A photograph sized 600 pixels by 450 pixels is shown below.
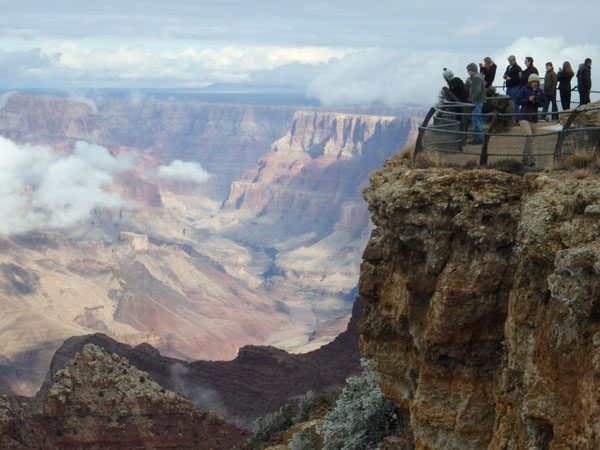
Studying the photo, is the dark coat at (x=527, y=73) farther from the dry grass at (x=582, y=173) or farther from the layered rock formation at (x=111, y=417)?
the layered rock formation at (x=111, y=417)

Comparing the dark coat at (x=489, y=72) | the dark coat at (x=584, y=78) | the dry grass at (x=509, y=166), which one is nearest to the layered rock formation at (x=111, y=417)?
the dark coat at (x=489, y=72)

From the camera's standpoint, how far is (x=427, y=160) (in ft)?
38.3

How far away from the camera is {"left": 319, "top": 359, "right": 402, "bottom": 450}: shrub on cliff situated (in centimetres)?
1425

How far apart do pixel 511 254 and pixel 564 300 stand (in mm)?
2054

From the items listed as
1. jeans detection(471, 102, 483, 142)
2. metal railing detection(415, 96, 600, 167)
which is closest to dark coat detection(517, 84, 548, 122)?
metal railing detection(415, 96, 600, 167)

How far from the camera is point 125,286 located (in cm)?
16738

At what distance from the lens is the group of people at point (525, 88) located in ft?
41.8

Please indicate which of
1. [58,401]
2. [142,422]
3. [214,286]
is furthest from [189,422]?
[214,286]

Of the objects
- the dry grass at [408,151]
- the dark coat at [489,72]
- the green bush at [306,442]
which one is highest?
the dark coat at [489,72]

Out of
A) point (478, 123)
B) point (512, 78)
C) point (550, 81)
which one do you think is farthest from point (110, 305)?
point (478, 123)

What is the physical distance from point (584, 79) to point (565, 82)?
0.39m

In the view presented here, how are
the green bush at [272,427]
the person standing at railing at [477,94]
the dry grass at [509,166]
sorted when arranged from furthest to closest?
the green bush at [272,427] → the person standing at railing at [477,94] → the dry grass at [509,166]

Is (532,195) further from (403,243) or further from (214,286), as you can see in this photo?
(214,286)

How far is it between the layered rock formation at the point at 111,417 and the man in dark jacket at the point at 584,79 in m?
27.6
